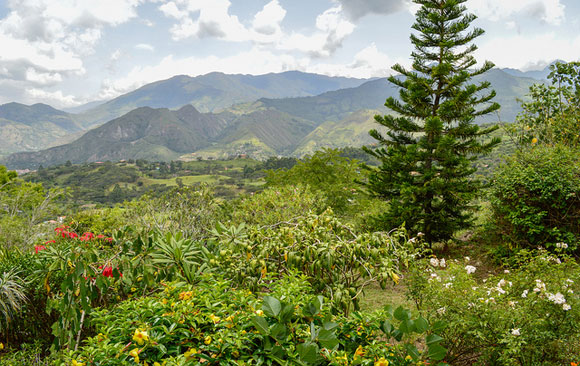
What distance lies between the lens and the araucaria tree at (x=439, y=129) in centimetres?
834

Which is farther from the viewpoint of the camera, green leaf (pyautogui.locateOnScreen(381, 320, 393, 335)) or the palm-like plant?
the palm-like plant

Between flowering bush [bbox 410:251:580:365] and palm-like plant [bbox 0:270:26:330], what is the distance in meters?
4.84

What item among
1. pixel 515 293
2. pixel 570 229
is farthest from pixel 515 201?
pixel 515 293

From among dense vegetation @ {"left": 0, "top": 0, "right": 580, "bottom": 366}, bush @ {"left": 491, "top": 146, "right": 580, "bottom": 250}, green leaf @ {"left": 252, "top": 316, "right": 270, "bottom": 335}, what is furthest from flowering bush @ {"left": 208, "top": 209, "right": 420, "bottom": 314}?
bush @ {"left": 491, "top": 146, "right": 580, "bottom": 250}

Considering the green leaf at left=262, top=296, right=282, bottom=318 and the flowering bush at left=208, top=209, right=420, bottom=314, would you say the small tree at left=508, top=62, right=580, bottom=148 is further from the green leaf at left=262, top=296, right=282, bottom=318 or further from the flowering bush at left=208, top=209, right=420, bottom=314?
the green leaf at left=262, top=296, right=282, bottom=318

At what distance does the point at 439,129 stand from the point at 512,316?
21.3ft

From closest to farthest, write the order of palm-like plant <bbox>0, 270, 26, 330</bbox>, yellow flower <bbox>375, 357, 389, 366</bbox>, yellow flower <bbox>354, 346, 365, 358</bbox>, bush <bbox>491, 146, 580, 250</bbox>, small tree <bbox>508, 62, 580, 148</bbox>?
yellow flower <bbox>375, 357, 389, 366</bbox>
yellow flower <bbox>354, 346, 365, 358</bbox>
palm-like plant <bbox>0, 270, 26, 330</bbox>
bush <bbox>491, 146, 580, 250</bbox>
small tree <bbox>508, 62, 580, 148</bbox>

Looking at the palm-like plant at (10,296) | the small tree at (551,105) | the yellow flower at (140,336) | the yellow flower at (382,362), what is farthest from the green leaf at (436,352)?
the small tree at (551,105)

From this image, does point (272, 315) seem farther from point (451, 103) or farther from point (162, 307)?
point (451, 103)

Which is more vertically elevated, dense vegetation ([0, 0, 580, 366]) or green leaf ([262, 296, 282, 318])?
green leaf ([262, 296, 282, 318])

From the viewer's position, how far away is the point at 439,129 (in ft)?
27.1

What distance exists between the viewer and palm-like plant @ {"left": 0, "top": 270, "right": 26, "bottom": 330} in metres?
3.72

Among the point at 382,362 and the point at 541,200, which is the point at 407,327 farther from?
the point at 541,200

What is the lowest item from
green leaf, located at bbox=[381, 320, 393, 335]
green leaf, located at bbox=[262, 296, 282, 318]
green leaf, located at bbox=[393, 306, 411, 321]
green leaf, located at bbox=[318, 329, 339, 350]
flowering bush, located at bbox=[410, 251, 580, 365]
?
flowering bush, located at bbox=[410, 251, 580, 365]
